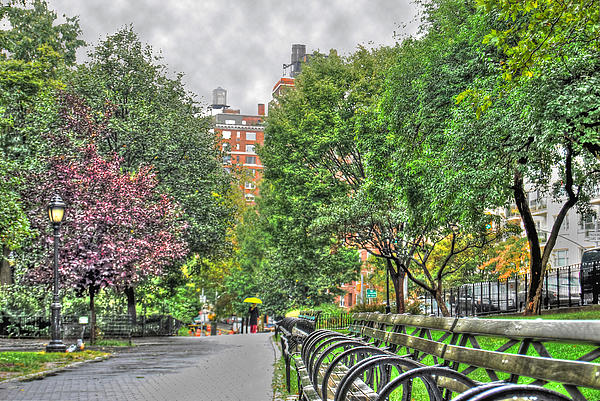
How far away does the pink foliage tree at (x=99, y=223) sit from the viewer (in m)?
23.1

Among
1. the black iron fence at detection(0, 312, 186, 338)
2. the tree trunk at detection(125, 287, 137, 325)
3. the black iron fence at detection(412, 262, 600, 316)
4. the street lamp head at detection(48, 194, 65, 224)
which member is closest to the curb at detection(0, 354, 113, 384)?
the street lamp head at detection(48, 194, 65, 224)

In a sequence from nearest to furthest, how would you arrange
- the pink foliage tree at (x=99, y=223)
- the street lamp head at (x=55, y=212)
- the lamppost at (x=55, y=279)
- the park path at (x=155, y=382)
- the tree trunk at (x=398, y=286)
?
the park path at (x=155, y=382) → the lamppost at (x=55, y=279) → the street lamp head at (x=55, y=212) → the pink foliage tree at (x=99, y=223) → the tree trunk at (x=398, y=286)

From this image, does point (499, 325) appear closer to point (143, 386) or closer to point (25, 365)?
point (143, 386)

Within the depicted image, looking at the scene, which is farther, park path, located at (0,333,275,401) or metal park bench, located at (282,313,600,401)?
park path, located at (0,333,275,401)

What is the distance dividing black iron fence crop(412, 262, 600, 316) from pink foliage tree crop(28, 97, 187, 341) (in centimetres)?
1188

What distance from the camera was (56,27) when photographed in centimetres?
3609

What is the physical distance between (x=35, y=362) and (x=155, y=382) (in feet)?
14.0

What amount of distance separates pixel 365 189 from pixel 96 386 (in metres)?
15.2

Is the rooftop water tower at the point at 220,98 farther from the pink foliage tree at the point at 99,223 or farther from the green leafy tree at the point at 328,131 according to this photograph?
the pink foliage tree at the point at 99,223

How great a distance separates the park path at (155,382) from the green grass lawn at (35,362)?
543 mm

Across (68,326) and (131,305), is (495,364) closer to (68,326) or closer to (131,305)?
(68,326)

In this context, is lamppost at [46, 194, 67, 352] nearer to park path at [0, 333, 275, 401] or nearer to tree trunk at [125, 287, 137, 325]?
park path at [0, 333, 275, 401]

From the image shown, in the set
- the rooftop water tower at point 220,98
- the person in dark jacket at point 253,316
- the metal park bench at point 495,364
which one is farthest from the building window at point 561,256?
the rooftop water tower at point 220,98

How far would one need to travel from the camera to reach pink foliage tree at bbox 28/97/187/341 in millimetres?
23078
